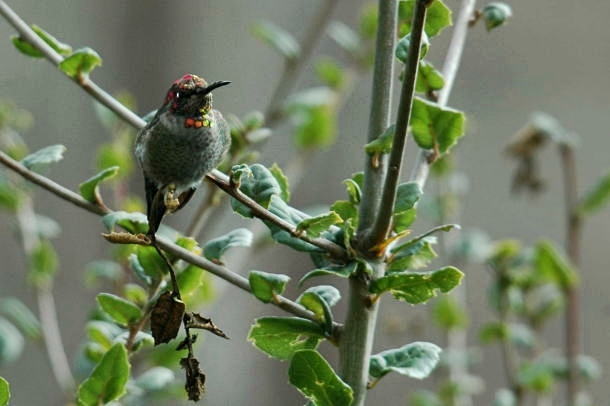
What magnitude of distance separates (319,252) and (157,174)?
12 centimetres

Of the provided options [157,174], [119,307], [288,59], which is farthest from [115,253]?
[157,174]

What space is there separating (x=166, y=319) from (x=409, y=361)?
0.15m

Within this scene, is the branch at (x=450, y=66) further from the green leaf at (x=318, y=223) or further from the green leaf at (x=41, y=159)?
the green leaf at (x=41, y=159)

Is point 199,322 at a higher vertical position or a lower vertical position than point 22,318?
lower

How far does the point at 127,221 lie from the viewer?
52 cm

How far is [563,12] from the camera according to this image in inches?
74.7

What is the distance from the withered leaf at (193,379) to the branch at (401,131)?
0.11m

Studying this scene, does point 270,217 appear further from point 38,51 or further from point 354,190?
point 38,51

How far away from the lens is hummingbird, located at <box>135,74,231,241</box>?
0.41m

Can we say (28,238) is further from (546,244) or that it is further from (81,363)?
(546,244)

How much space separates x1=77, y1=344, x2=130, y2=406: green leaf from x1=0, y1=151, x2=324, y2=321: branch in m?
0.06

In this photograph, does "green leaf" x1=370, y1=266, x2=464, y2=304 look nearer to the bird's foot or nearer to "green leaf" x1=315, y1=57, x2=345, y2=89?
the bird's foot

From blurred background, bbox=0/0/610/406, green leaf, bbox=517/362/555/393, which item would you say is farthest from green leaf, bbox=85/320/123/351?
blurred background, bbox=0/0/610/406

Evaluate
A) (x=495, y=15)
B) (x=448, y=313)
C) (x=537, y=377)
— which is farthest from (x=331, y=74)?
(x=495, y=15)
